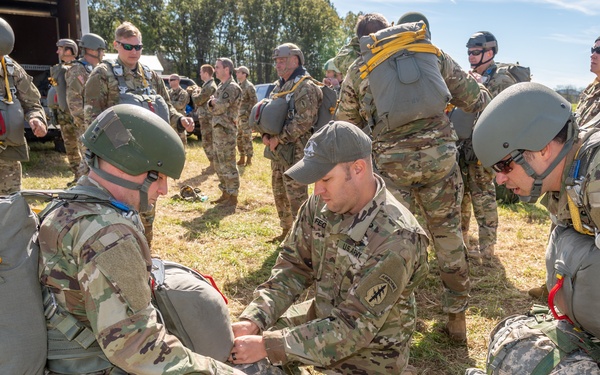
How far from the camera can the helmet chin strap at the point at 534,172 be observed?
2.32 meters

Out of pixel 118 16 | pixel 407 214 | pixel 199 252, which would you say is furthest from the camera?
pixel 118 16

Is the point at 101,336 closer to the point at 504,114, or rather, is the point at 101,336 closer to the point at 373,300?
the point at 373,300

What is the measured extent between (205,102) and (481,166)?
7235 millimetres

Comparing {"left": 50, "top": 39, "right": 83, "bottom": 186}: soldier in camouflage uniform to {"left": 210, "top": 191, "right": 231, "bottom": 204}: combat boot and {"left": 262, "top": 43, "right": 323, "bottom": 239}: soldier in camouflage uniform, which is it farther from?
{"left": 262, "top": 43, "right": 323, "bottom": 239}: soldier in camouflage uniform

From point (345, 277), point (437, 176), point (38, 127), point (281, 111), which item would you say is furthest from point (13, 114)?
point (437, 176)

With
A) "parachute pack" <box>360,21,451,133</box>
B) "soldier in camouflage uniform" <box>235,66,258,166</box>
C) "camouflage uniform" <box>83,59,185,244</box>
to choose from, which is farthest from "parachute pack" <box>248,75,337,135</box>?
"soldier in camouflage uniform" <box>235,66,258,166</box>

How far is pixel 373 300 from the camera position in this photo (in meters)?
2.38

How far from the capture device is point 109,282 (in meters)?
1.85

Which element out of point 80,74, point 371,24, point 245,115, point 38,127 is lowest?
point 245,115

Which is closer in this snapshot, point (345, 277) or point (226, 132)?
point (345, 277)

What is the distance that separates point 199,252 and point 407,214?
12.8 ft

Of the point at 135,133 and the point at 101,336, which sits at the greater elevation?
the point at 135,133

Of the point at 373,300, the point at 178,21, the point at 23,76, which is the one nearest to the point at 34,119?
the point at 23,76

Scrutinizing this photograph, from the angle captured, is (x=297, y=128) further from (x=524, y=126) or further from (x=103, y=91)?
(x=524, y=126)
